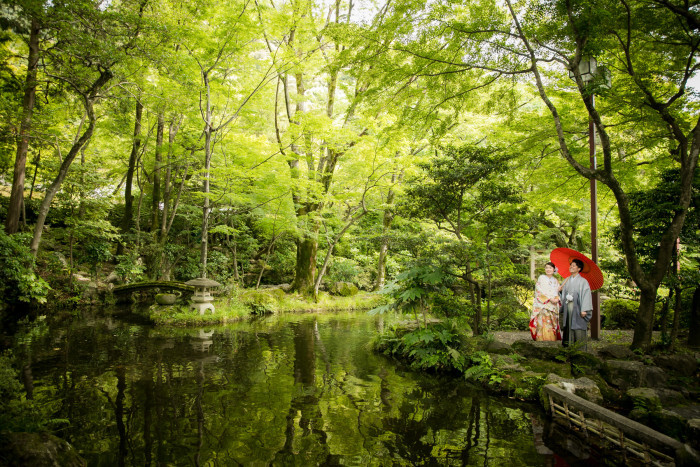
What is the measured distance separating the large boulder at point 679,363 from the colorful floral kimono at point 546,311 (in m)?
1.56

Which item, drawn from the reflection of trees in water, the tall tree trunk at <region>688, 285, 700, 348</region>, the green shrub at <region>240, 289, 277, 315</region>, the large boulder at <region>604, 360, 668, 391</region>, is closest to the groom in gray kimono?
the large boulder at <region>604, 360, 668, 391</region>

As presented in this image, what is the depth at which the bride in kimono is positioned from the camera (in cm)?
677

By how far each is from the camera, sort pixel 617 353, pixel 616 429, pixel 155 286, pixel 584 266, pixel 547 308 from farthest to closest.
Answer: pixel 155 286 < pixel 547 308 < pixel 584 266 < pixel 617 353 < pixel 616 429

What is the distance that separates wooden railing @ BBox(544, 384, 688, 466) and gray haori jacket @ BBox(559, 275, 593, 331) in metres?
2.03

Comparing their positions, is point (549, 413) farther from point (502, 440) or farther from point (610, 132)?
point (610, 132)

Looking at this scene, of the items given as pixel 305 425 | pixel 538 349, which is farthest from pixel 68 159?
pixel 538 349

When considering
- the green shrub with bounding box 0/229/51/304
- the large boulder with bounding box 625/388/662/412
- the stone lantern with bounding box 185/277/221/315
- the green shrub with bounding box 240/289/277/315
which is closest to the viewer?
the large boulder with bounding box 625/388/662/412

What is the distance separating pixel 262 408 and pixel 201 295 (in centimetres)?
825

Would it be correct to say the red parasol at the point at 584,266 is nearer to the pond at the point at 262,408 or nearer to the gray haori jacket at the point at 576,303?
the gray haori jacket at the point at 576,303

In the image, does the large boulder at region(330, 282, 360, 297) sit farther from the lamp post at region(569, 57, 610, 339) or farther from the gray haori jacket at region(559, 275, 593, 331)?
the gray haori jacket at region(559, 275, 593, 331)

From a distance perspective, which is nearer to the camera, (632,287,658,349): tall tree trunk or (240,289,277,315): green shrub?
(632,287,658,349): tall tree trunk

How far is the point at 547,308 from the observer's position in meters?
6.88

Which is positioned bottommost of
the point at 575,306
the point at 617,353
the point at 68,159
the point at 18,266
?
the point at 617,353

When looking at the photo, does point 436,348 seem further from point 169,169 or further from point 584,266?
point 169,169
